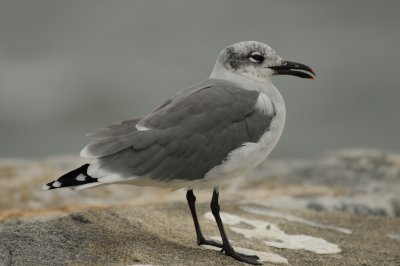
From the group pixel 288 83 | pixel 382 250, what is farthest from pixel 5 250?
pixel 288 83

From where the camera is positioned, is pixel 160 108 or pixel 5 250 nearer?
pixel 5 250

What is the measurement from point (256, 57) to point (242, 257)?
180cm

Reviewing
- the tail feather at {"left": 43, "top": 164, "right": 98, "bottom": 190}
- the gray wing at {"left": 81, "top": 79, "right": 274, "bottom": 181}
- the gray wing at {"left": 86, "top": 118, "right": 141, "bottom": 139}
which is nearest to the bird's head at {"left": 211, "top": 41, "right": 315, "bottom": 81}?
the gray wing at {"left": 81, "top": 79, "right": 274, "bottom": 181}

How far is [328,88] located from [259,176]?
11.5 metres

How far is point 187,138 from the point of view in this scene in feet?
18.5

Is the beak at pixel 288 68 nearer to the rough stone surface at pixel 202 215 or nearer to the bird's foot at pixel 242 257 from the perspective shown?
the rough stone surface at pixel 202 215

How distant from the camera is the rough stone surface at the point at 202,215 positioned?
5.35 m

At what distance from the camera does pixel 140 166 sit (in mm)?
5480

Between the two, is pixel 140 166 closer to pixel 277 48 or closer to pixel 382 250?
pixel 382 250

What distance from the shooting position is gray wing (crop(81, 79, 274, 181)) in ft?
18.1

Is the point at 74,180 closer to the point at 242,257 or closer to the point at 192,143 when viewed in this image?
the point at 192,143

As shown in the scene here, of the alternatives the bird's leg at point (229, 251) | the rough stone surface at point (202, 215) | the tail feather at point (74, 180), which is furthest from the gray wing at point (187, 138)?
the rough stone surface at point (202, 215)

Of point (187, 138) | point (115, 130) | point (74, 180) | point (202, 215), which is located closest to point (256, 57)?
point (187, 138)

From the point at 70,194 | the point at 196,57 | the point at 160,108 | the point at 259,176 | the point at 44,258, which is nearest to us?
the point at 44,258
